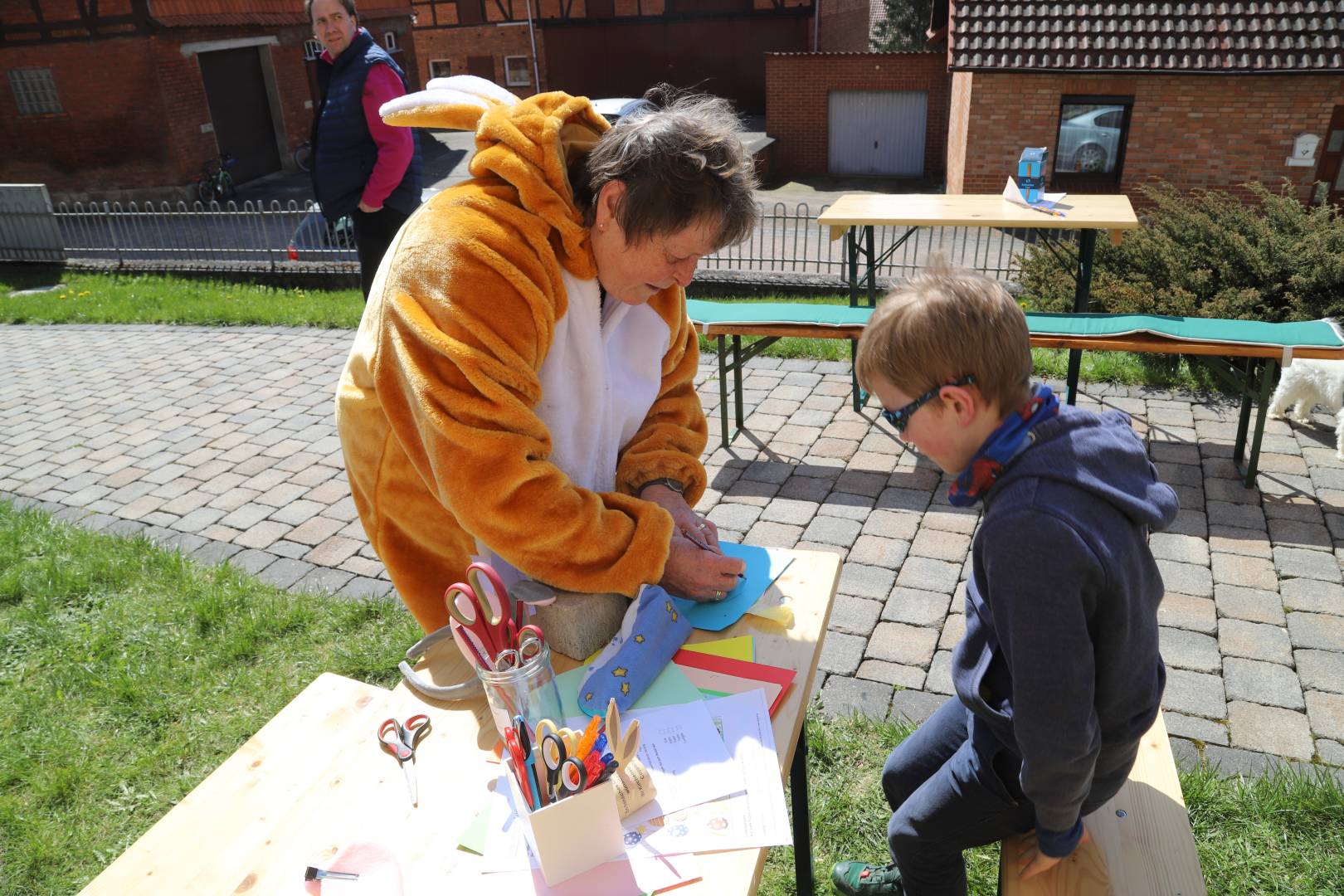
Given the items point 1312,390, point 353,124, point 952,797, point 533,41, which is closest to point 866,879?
point 952,797

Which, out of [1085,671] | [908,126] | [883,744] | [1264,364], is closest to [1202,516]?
[1264,364]

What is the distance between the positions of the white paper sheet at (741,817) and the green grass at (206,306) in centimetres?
539

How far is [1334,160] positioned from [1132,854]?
1407 centimetres

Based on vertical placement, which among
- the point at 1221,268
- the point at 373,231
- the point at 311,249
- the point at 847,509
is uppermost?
the point at 373,231

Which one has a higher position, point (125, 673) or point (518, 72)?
point (518, 72)

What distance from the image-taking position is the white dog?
16.5 ft

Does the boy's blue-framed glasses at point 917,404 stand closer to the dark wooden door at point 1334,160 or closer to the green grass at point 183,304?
the green grass at point 183,304

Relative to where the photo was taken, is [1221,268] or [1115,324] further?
[1221,268]

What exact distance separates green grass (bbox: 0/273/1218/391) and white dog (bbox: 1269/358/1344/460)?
1.08m

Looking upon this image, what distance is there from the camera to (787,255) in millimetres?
A: 11570

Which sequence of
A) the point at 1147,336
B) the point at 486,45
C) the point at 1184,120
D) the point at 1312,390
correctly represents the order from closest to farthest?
the point at 1147,336, the point at 1312,390, the point at 1184,120, the point at 486,45

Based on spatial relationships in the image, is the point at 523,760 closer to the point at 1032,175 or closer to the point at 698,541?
the point at 698,541

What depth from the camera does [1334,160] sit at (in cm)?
1233

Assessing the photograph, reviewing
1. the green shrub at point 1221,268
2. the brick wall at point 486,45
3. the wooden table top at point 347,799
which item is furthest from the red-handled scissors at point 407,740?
the brick wall at point 486,45
